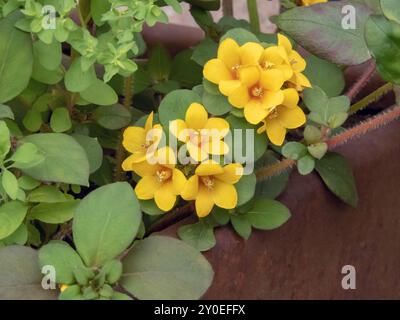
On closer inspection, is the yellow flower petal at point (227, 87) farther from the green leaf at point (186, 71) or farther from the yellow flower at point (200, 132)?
the green leaf at point (186, 71)

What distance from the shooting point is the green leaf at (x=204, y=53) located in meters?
0.91

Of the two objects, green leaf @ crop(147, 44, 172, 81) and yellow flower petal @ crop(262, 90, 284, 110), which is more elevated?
yellow flower petal @ crop(262, 90, 284, 110)

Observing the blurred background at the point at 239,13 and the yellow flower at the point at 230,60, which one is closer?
the yellow flower at the point at 230,60

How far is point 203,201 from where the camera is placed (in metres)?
0.75

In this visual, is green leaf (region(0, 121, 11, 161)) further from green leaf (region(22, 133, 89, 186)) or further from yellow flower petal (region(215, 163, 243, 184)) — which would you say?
yellow flower petal (region(215, 163, 243, 184))

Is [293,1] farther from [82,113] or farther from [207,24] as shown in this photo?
[82,113]

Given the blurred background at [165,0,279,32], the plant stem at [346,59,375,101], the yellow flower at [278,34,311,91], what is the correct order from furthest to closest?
the blurred background at [165,0,279,32] < the plant stem at [346,59,375,101] < the yellow flower at [278,34,311,91]

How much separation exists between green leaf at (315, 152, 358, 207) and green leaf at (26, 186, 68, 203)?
0.80ft

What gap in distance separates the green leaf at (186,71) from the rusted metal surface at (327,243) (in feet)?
0.60

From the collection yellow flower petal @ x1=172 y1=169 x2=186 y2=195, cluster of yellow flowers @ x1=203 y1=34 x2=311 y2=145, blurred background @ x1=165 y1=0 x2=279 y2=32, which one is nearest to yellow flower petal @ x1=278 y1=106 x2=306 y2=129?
cluster of yellow flowers @ x1=203 y1=34 x2=311 y2=145

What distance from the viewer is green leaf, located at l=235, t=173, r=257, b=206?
756mm

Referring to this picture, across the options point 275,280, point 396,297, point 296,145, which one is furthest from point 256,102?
point 396,297

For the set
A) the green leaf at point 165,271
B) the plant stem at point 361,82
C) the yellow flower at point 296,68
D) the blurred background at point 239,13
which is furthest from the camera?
the blurred background at point 239,13

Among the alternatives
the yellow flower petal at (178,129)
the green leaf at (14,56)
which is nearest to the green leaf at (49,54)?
the green leaf at (14,56)
